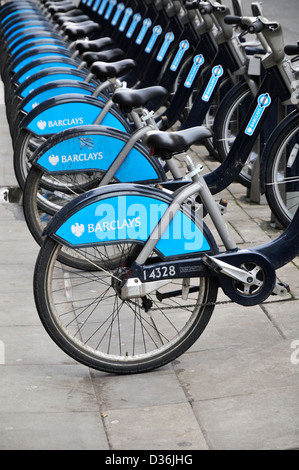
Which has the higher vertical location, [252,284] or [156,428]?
[156,428]

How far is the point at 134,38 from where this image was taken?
984 centimetres

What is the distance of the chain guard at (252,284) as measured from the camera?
453 centimetres

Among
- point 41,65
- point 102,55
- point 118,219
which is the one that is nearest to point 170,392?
point 118,219

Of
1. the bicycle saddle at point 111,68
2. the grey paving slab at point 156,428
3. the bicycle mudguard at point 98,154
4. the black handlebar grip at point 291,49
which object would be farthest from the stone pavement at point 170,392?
the bicycle saddle at point 111,68

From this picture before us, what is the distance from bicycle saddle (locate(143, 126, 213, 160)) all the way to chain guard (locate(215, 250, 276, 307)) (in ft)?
1.78

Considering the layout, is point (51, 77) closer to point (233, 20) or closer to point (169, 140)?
point (233, 20)

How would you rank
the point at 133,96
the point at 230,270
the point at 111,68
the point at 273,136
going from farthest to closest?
the point at 111,68, the point at 273,136, the point at 133,96, the point at 230,270

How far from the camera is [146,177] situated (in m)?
5.70

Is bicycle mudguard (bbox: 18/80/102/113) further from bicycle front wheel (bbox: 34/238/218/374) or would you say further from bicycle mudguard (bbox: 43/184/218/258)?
bicycle mudguard (bbox: 43/184/218/258)

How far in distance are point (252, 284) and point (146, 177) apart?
4.40 feet

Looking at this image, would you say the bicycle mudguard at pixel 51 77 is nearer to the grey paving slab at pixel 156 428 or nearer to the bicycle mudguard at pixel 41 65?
the bicycle mudguard at pixel 41 65

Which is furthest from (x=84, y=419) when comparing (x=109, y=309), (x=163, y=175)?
(x=163, y=175)
